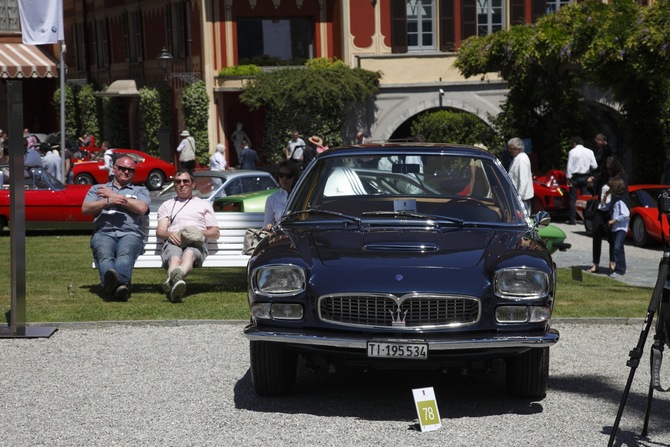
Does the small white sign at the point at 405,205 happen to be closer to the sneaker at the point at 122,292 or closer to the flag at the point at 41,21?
the sneaker at the point at 122,292

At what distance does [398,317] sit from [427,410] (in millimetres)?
596

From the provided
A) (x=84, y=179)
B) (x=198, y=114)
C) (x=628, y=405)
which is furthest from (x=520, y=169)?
(x=198, y=114)

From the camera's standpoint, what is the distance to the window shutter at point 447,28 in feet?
137

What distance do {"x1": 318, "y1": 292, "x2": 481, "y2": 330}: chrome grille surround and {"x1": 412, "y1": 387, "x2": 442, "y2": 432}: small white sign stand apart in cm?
41

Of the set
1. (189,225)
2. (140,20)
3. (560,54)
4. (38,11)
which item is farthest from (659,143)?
(140,20)

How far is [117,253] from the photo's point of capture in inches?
479

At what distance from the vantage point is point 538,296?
736 cm

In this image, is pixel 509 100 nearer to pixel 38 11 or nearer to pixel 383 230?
pixel 38 11

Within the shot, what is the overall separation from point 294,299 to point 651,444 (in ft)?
7.48

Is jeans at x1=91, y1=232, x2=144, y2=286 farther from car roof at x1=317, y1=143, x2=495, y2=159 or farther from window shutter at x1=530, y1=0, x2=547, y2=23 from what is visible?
window shutter at x1=530, y1=0, x2=547, y2=23

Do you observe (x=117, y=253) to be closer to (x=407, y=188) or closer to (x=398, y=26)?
(x=407, y=188)

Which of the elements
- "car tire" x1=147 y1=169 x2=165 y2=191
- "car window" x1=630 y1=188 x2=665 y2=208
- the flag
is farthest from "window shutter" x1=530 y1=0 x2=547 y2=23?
the flag

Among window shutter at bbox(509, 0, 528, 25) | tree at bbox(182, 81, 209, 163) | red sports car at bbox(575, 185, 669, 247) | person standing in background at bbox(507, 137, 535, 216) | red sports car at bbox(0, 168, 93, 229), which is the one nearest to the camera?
person standing in background at bbox(507, 137, 535, 216)

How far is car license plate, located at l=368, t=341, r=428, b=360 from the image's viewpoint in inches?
279
